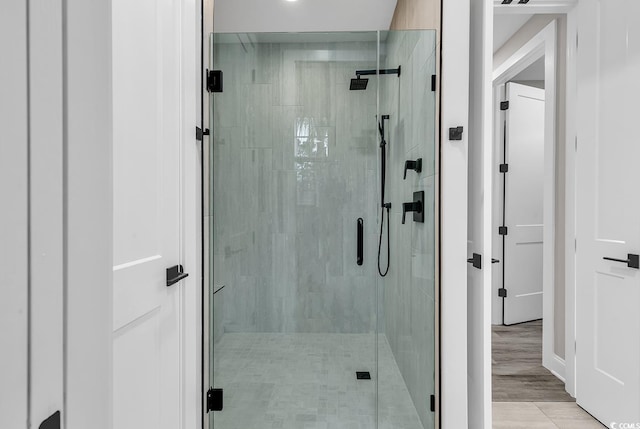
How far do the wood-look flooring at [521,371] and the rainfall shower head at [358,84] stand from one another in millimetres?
2064

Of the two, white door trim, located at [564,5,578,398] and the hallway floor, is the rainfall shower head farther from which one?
the hallway floor

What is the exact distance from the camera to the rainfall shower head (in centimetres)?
189

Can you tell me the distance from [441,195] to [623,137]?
109cm

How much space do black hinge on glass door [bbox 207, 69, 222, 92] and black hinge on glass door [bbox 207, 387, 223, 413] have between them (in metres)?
1.42

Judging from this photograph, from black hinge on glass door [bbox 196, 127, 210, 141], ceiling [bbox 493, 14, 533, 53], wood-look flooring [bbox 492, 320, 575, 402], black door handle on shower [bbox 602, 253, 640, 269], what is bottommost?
wood-look flooring [bbox 492, 320, 575, 402]

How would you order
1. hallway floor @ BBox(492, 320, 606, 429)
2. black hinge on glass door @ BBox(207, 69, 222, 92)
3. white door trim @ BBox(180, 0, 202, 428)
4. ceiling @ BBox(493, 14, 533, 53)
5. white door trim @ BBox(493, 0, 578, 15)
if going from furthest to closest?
ceiling @ BBox(493, 14, 533, 53) → white door trim @ BBox(493, 0, 578, 15) → hallway floor @ BBox(492, 320, 606, 429) → black hinge on glass door @ BBox(207, 69, 222, 92) → white door trim @ BBox(180, 0, 202, 428)

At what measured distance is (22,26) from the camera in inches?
12.7

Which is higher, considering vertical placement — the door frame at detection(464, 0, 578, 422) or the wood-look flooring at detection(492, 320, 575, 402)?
the door frame at detection(464, 0, 578, 422)

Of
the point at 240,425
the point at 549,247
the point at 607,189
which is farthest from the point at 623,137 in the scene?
the point at 240,425

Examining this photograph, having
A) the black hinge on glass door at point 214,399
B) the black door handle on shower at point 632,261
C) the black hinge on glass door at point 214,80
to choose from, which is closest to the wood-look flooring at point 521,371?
the black door handle on shower at point 632,261

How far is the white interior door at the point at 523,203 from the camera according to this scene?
3826mm

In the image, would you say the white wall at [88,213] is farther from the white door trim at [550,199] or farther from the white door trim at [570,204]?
the white door trim at [550,199]

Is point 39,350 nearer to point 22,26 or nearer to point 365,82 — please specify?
point 22,26

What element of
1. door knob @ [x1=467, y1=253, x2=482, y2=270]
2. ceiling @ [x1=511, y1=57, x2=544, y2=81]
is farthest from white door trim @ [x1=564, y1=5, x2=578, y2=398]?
ceiling @ [x1=511, y1=57, x2=544, y2=81]
